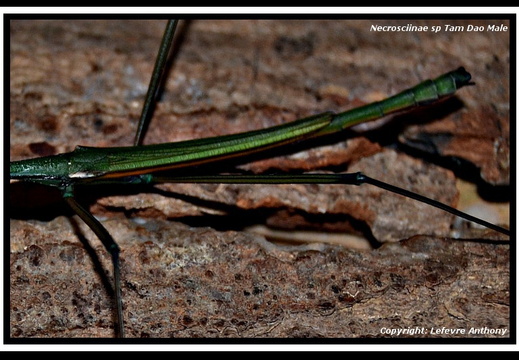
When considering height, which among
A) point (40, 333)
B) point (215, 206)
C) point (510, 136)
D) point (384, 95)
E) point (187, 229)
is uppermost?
point (384, 95)

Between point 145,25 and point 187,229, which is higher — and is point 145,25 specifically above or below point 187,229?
above

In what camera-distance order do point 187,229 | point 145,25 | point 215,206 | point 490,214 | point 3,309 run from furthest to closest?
1. point 145,25
2. point 490,214
3. point 215,206
4. point 187,229
5. point 3,309

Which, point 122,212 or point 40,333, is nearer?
point 40,333

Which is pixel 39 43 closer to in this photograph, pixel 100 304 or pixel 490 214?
pixel 100 304

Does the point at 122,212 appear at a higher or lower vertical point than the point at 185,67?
lower

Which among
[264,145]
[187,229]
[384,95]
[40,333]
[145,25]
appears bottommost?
[40,333]

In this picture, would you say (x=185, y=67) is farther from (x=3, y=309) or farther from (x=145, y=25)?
(x=3, y=309)

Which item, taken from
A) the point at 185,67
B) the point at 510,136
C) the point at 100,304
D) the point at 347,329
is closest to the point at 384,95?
the point at 510,136

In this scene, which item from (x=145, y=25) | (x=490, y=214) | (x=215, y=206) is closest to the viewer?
(x=215, y=206)

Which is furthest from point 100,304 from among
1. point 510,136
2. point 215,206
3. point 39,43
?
point 510,136
